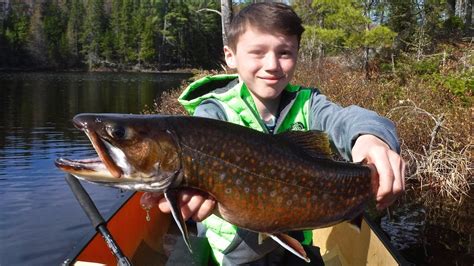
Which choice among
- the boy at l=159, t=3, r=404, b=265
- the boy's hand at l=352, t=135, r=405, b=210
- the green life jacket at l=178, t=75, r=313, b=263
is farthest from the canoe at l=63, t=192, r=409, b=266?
the boy's hand at l=352, t=135, r=405, b=210

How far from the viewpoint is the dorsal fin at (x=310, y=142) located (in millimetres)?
2621

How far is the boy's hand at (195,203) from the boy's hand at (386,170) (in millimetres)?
875

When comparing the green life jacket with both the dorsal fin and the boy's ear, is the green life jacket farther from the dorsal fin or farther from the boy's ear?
the dorsal fin

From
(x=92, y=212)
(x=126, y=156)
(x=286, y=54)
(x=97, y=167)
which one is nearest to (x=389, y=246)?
(x=286, y=54)

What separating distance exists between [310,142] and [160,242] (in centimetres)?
477

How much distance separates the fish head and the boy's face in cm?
119

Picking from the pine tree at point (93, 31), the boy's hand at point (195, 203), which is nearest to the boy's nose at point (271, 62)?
the boy's hand at point (195, 203)

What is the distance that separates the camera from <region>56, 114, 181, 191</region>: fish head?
7.32 ft

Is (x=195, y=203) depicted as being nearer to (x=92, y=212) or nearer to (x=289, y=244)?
(x=289, y=244)

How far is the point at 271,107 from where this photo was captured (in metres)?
3.77

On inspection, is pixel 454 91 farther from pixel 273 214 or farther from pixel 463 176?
pixel 273 214

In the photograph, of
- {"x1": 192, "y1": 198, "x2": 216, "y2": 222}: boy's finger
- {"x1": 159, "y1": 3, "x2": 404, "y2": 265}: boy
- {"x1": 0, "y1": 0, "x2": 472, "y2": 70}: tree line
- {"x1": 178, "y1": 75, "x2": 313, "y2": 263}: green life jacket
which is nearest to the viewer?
{"x1": 192, "y1": 198, "x2": 216, "y2": 222}: boy's finger

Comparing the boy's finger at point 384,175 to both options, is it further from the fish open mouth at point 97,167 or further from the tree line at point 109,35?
the tree line at point 109,35

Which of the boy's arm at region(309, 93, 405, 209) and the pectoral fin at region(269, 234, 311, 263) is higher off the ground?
the boy's arm at region(309, 93, 405, 209)
